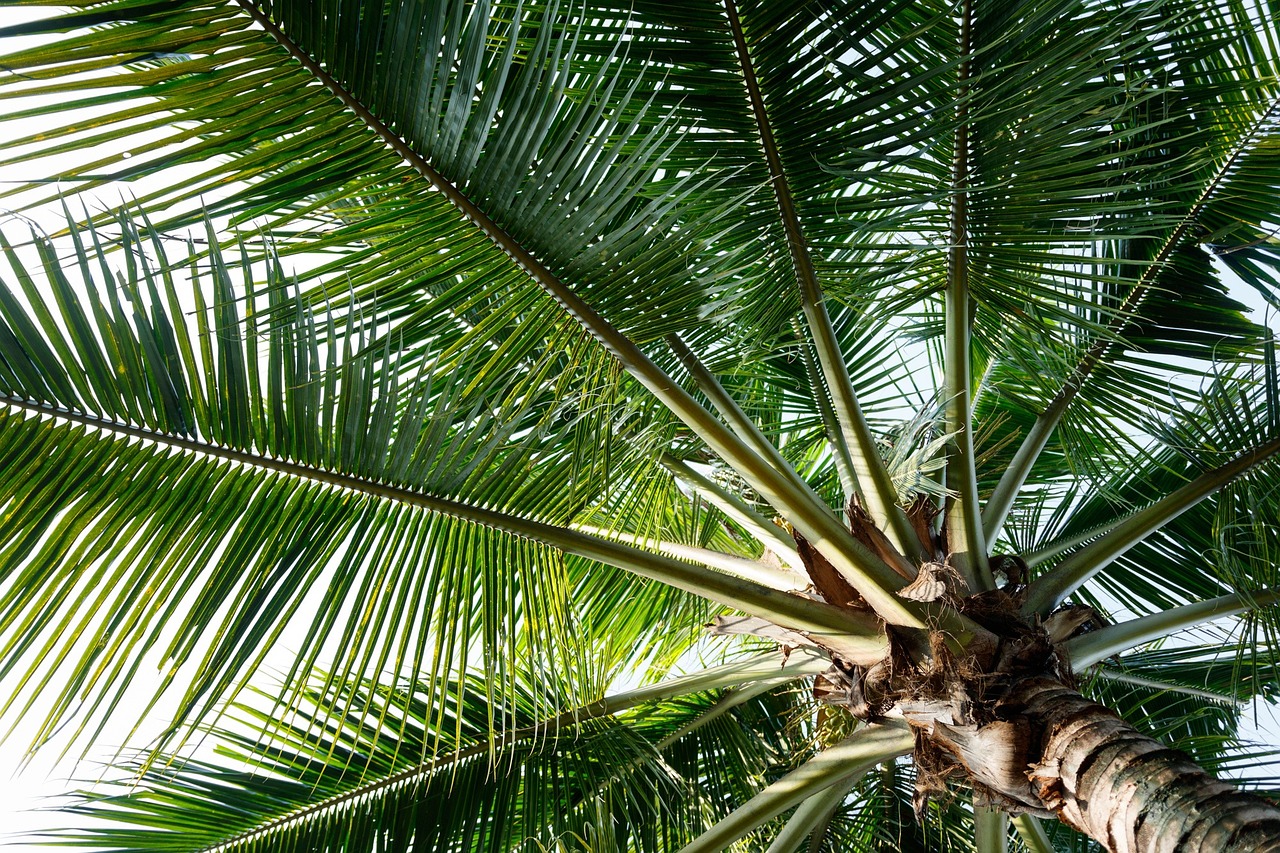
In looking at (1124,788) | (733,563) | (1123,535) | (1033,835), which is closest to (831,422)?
(733,563)

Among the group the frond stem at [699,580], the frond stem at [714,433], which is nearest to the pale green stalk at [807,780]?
the frond stem at [699,580]

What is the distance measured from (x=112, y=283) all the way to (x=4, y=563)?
483 mm

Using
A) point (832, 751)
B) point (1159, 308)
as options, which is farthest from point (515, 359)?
point (1159, 308)

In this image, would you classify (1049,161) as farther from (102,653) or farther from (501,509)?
(102,653)

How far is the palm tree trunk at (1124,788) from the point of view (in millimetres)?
1257

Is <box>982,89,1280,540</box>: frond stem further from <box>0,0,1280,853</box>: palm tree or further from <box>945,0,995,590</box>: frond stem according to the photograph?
<box>945,0,995,590</box>: frond stem

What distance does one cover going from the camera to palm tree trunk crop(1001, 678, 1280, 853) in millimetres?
1257

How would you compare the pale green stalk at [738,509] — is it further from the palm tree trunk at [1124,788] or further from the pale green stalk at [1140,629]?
the palm tree trunk at [1124,788]

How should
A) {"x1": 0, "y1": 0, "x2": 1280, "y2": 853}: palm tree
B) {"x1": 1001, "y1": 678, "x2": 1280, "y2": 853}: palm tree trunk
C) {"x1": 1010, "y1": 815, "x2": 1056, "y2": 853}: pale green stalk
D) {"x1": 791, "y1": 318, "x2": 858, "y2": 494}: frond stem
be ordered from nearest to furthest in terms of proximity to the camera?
1. {"x1": 1001, "y1": 678, "x2": 1280, "y2": 853}: palm tree trunk
2. {"x1": 0, "y1": 0, "x2": 1280, "y2": 853}: palm tree
3. {"x1": 1010, "y1": 815, "x2": 1056, "y2": 853}: pale green stalk
4. {"x1": 791, "y1": 318, "x2": 858, "y2": 494}: frond stem

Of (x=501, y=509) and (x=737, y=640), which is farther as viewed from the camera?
(x=737, y=640)

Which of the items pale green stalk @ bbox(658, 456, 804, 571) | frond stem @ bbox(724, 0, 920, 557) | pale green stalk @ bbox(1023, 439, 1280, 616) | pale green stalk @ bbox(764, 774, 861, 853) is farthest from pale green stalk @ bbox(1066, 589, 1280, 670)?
pale green stalk @ bbox(658, 456, 804, 571)

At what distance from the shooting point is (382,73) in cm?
157

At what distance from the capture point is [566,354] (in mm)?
2098

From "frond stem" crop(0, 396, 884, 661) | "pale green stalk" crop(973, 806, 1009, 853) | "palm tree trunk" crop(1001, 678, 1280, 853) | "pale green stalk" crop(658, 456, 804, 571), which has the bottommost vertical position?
"palm tree trunk" crop(1001, 678, 1280, 853)
